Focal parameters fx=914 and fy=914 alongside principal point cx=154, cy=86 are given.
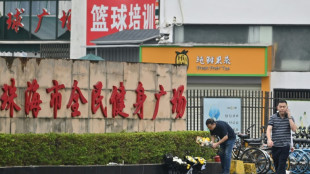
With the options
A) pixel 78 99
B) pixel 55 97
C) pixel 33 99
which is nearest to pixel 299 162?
pixel 78 99

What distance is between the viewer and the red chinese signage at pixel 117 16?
4016 centimetres

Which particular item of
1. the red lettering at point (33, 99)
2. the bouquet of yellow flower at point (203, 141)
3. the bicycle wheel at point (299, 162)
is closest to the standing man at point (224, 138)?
the bouquet of yellow flower at point (203, 141)

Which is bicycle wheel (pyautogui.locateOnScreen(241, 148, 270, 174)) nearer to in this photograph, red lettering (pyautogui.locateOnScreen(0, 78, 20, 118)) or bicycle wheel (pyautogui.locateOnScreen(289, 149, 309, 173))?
bicycle wheel (pyautogui.locateOnScreen(289, 149, 309, 173))

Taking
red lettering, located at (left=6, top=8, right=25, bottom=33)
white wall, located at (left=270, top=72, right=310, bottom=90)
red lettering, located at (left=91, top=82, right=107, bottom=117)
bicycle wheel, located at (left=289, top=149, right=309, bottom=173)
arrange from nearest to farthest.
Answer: red lettering, located at (left=91, top=82, right=107, bottom=117)
bicycle wheel, located at (left=289, top=149, right=309, bottom=173)
white wall, located at (left=270, top=72, right=310, bottom=90)
red lettering, located at (left=6, top=8, right=25, bottom=33)

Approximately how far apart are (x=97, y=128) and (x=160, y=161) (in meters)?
1.77

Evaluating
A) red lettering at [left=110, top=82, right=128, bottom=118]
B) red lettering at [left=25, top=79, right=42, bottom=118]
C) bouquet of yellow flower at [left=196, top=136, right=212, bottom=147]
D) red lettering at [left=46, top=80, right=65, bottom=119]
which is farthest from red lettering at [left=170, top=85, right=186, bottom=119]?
red lettering at [left=25, top=79, right=42, bottom=118]

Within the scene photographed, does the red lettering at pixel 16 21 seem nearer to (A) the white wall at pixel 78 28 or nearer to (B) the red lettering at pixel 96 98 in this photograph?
(A) the white wall at pixel 78 28

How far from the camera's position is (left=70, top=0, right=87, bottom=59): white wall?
139 feet

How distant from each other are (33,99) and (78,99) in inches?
53.4

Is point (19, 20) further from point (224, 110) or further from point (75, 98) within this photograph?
point (75, 98)

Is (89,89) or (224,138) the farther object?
(89,89)

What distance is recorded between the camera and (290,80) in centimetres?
3847

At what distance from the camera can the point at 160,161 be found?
864 inches

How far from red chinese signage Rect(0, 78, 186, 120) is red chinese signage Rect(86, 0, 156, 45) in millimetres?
16725
